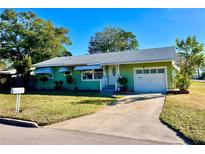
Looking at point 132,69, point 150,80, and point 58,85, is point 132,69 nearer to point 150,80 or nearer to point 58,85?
point 150,80

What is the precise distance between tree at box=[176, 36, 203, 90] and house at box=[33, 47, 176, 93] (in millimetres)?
845

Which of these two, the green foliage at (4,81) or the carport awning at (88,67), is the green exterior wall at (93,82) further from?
A: the green foliage at (4,81)

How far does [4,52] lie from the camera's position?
30.8 meters

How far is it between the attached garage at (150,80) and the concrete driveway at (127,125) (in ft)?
24.4

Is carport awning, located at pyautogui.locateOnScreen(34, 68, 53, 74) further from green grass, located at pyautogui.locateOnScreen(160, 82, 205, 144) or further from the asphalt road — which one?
green grass, located at pyautogui.locateOnScreen(160, 82, 205, 144)

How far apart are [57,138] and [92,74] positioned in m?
13.9

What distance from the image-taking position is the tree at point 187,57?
15.0 metres

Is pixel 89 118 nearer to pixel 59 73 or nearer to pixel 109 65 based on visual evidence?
pixel 109 65

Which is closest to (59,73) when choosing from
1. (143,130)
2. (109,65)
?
(109,65)

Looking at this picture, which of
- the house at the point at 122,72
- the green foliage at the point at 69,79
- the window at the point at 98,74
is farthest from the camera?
the green foliage at the point at 69,79

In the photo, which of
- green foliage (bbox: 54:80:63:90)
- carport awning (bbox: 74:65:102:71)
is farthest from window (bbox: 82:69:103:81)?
green foliage (bbox: 54:80:63:90)

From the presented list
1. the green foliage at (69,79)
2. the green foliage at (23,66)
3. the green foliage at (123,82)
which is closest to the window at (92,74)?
the green foliage at (69,79)
